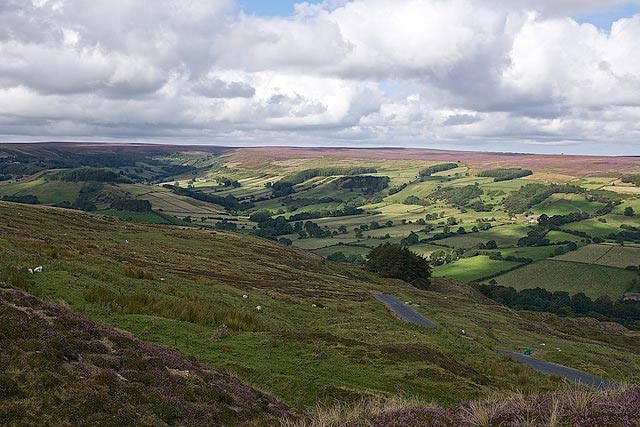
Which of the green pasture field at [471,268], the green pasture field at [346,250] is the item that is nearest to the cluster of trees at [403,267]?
the green pasture field at [471,268]

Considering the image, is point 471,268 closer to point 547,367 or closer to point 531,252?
point 531,252

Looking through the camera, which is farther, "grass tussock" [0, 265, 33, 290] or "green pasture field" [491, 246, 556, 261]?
"green pasture field" [491, 246, 556, 261]

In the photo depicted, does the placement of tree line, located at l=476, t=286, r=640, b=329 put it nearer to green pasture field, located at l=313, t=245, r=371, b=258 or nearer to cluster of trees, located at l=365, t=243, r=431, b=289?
cluster of trees, located at l=365, t=243, r=431, b=289

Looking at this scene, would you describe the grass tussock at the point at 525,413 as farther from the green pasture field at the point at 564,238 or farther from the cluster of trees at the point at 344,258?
the green pasture field at the point at 564,238

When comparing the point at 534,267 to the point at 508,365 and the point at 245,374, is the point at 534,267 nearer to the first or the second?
the point at 508,365

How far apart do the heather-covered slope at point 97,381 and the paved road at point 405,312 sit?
36218 millimetres

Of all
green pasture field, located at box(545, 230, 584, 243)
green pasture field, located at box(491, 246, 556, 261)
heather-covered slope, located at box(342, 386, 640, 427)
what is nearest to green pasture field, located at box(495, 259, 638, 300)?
green pasture field, located at box(491, 246, 556, 261)

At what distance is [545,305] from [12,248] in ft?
401

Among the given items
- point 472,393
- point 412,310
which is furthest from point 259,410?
point 412,310

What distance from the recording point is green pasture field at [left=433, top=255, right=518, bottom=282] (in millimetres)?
151375

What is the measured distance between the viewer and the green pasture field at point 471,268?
15138 cm

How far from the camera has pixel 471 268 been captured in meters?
159

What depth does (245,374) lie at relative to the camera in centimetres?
2098

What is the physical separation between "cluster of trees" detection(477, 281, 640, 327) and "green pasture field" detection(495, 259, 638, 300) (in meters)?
9.29
